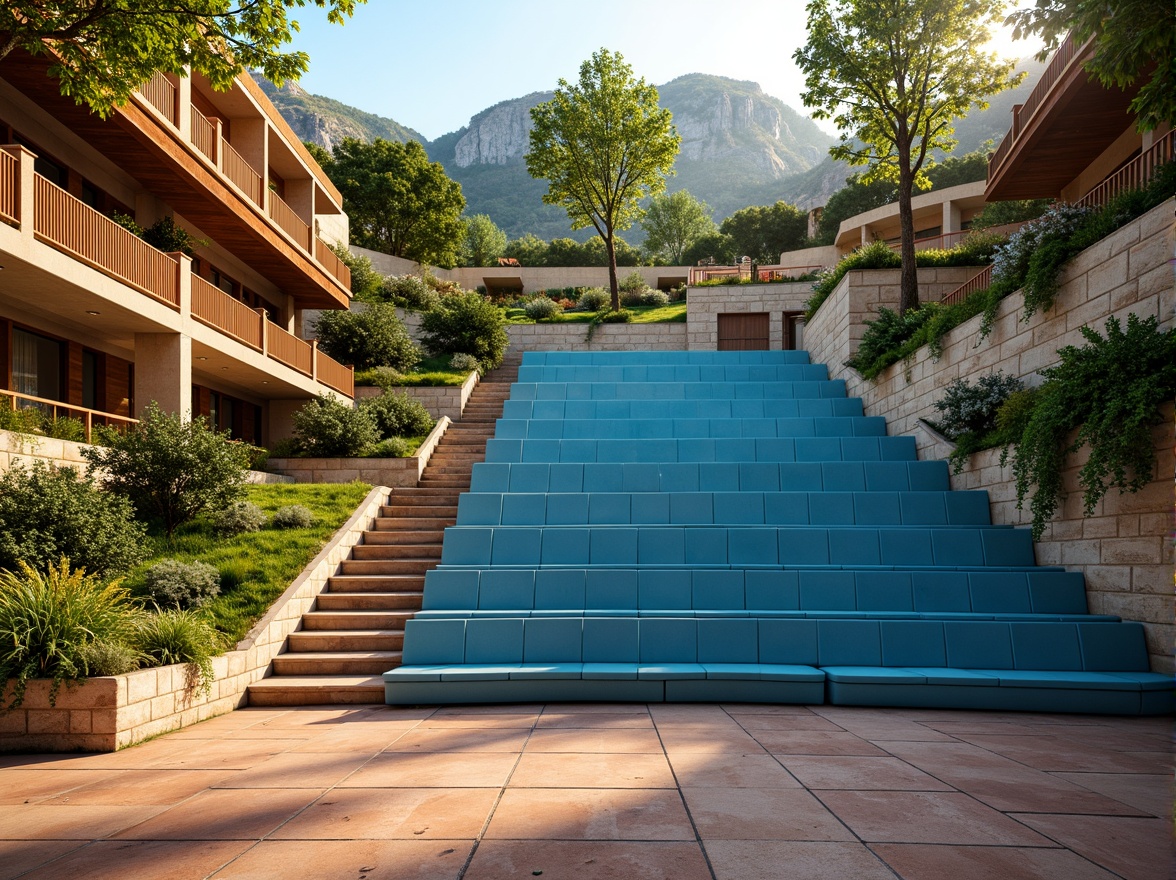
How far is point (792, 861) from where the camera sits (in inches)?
129

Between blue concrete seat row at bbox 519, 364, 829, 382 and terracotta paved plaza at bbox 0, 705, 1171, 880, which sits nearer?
terracotta paved plaza at bbox 0, 705, 1171, 880

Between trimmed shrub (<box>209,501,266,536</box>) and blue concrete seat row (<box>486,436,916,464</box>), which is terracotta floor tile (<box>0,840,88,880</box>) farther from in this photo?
blue concrete seat row (<box>486,436,916,464</box>)

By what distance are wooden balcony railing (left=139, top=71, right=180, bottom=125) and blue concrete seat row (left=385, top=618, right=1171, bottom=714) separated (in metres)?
12.4

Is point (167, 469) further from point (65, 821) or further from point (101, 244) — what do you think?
point (65, 821)

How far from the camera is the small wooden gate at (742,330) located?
81.8 feet

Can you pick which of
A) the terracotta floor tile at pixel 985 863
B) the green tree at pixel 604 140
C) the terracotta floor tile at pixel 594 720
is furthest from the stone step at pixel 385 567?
the green tree at pixel 604 140

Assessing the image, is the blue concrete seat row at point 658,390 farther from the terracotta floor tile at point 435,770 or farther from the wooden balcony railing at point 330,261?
the terracotta floor tile at point 435,770

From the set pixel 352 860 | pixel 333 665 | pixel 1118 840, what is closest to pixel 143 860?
pixel 352 860

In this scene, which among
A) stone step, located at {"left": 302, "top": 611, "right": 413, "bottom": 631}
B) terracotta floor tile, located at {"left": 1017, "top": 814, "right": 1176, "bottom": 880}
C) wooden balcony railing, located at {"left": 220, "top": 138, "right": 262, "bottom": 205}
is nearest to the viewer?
terracotta floor tile, located at {"left": 1017, "top": 814, "right": 1176, "bottom": 880}

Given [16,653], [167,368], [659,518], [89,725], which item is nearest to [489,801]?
[89,725]

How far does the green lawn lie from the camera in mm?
8172

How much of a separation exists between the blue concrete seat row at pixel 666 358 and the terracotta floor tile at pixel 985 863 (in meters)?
15.8

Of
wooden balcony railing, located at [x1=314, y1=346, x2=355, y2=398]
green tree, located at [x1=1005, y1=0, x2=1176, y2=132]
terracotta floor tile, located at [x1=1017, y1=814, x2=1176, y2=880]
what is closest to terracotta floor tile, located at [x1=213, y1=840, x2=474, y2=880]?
terracotta floor tile, located at [x1=1017, y1=814, x2=1176, y2=880]

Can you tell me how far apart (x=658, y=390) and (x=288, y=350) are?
9.51 metres
